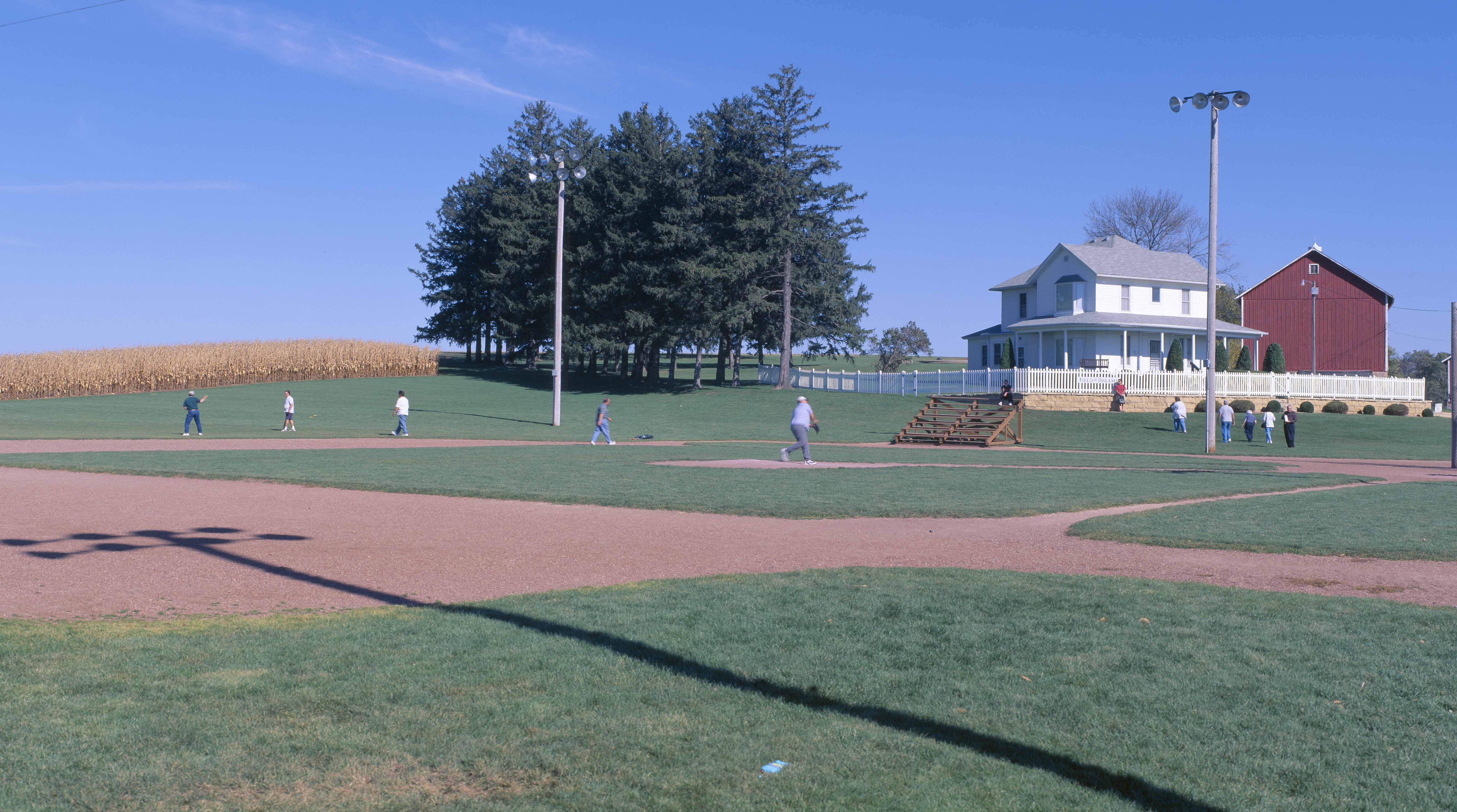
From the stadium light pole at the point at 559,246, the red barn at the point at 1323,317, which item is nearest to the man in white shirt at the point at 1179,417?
the stadium light pole at the point at 559,246

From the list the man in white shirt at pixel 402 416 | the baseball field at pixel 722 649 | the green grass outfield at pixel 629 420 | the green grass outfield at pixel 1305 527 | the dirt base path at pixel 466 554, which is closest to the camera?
the baseball field at pixel 722 649

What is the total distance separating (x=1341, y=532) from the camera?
42.4ft

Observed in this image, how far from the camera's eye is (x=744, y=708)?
19.2ft

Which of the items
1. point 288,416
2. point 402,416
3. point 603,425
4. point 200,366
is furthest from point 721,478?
point 200,366

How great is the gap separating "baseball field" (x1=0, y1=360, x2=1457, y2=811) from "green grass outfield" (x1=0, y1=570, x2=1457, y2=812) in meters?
0.03

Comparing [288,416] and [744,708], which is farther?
[288,416]

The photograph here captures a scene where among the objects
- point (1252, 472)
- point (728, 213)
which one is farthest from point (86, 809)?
point (728, 213)

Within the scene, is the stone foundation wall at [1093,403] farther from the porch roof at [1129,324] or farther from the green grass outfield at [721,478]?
the green grass outfield at [721,478]

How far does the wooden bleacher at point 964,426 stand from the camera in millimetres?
35469

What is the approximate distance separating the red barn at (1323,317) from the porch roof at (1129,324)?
4905mm

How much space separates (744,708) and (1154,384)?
145 feet

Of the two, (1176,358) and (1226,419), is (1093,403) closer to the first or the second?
(1226,419)

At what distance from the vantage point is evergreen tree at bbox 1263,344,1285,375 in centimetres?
5659

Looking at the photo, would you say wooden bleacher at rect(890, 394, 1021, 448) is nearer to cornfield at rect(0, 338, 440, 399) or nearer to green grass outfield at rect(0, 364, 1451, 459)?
green grass outfield at rect(0, 364, 1451, 459)
